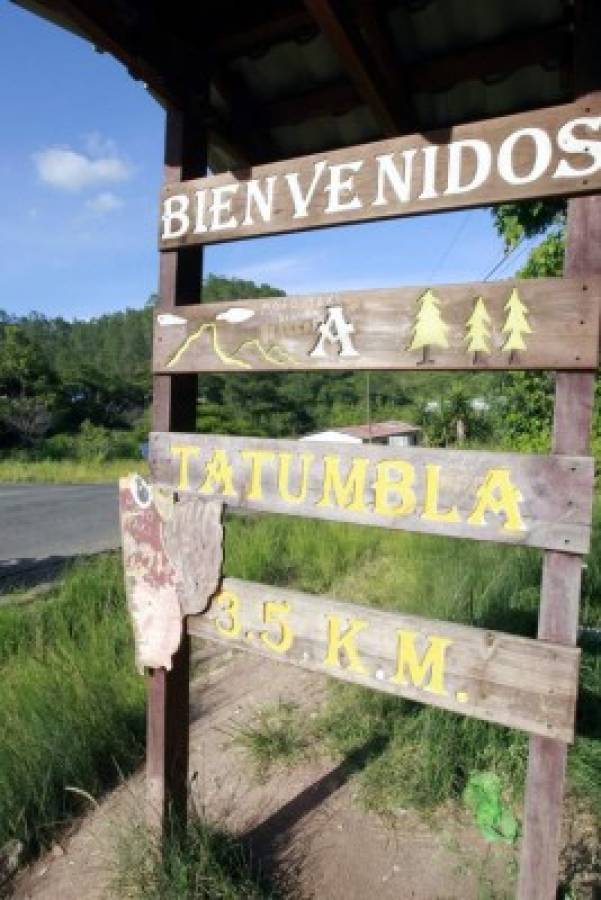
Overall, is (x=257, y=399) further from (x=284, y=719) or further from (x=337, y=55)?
(x=337, y=55)

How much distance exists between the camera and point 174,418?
2281 millimetres

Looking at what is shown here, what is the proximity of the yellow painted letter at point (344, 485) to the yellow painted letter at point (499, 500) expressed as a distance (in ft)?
1.04

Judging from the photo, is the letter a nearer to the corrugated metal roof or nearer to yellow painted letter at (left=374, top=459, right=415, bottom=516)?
yellow painted letter at (left=374, top=459, right=415, bottom=516)

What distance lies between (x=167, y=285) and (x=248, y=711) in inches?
93.5

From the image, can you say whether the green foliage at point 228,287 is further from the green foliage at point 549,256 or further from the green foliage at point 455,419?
the green foliage at point 549,256

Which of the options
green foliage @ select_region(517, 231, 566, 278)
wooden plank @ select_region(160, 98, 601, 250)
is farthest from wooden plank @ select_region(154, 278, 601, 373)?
green foliage @ select_region(517, 231, 566, 278)

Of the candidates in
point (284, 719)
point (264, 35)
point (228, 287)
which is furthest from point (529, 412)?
point (228, 287)

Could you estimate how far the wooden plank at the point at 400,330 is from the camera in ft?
5.20

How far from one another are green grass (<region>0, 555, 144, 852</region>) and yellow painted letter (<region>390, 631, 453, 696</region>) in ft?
4.31

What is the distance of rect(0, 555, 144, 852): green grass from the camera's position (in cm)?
259

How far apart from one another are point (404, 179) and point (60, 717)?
2.61 metres

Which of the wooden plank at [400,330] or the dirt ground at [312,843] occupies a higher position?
the wooden plank at [400,330]

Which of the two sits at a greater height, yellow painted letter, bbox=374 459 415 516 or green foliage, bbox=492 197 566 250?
green foliage, bbox=492 197 566 250

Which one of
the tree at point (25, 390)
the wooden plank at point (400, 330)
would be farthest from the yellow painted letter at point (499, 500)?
the tree at point (25, 390)
